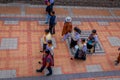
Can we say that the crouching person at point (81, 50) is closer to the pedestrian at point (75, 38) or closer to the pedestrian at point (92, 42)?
the pedestrian at point (75, 38)

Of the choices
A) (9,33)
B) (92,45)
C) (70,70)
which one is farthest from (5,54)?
(92,45)

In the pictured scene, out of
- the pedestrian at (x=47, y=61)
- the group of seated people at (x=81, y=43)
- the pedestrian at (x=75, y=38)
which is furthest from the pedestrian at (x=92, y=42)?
the pedestrian at (x=47, y=61)

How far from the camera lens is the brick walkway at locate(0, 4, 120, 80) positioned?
33.7 ft

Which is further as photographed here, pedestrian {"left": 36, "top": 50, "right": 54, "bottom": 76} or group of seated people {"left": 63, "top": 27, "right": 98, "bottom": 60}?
group of seated people {"left": 63, "top": 27, "right": 98, "bottom": 60}

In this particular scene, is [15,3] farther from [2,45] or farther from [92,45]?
[92,45]

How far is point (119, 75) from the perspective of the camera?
10484mm

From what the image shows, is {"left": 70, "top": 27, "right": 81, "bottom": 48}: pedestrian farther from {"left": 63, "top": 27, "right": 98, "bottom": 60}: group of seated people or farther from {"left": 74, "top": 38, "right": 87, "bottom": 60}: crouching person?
{"left": 74, "top": 38, "right": 87, "bottom": 60}: crouching person

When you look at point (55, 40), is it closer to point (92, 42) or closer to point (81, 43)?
point (81, 43)

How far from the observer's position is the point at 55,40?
11.9 metres

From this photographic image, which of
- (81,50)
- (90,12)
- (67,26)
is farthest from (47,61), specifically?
(90,12)

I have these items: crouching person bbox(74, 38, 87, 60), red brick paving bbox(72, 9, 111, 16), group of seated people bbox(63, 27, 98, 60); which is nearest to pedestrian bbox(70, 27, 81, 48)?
group of seated people bbox(63, 27, 98, 60)

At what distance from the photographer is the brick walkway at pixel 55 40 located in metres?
10.3

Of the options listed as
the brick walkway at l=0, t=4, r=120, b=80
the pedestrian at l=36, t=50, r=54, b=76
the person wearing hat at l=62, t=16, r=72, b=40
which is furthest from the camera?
the person wearing hat at l=62, t=16, r=72, b=40

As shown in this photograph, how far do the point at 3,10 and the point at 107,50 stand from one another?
6638 mm
